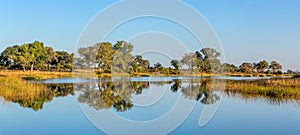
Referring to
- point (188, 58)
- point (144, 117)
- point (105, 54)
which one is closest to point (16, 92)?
point (144, 117)

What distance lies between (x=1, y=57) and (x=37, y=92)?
52.1 meters

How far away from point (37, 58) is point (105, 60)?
57.0ft

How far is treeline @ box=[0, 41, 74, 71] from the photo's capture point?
50.5 m

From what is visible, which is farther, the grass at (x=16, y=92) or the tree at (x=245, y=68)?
the tree at (x=245, y=68)

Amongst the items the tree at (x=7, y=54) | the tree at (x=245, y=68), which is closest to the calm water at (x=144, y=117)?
the tree at (x=7, y=54)

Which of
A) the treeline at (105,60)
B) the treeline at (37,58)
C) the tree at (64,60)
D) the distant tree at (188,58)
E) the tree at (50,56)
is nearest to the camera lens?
the distant tree at (188,58)

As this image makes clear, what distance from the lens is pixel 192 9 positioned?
17.0 metres

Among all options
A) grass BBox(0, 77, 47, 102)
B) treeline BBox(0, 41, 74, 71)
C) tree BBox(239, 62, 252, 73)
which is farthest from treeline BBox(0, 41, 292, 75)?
tree BBox(239, 62, 252, 73)

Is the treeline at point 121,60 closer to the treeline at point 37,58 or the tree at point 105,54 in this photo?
the tree at point 105,54

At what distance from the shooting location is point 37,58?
53.7 m

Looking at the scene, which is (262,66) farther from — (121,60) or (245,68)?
(121,60)

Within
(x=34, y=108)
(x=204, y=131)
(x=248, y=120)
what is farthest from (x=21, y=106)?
(x=248, y=120)

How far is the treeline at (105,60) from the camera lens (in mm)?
40469

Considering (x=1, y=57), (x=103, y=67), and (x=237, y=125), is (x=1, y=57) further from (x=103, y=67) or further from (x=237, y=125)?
(x=237, y=125)
